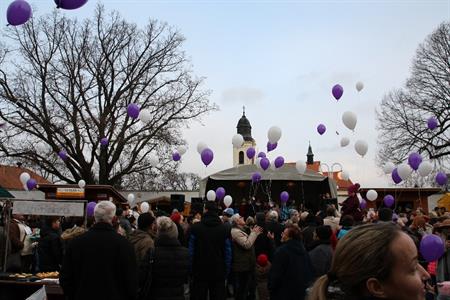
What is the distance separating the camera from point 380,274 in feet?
4.68

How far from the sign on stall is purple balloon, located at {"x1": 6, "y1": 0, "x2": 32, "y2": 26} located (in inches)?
97.0

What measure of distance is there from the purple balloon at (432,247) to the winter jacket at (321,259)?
1111mm

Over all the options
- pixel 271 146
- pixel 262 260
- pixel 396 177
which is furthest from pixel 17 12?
pixel 396 177

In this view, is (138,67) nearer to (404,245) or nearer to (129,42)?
(129,42)

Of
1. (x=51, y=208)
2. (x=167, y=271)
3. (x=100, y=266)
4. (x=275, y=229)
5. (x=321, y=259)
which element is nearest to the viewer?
(x=100, y=266)

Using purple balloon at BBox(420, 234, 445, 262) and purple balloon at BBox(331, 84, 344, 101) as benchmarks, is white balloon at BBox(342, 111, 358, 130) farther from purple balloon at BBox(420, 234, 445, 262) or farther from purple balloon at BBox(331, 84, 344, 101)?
purple balloon at BBox(420, 234, 445, 262)

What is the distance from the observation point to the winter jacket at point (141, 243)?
6.00m

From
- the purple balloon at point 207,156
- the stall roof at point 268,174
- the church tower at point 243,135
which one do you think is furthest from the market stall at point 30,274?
the church tower at point 243,135

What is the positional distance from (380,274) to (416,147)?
31644mm

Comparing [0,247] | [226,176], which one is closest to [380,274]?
[0,247]

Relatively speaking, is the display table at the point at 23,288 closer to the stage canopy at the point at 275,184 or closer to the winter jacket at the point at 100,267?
the winter jacket at the point at 100,267

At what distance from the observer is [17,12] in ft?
21.5

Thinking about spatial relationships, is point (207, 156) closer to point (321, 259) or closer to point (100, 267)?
point (321, 259)

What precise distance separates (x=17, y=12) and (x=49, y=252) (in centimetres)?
360
